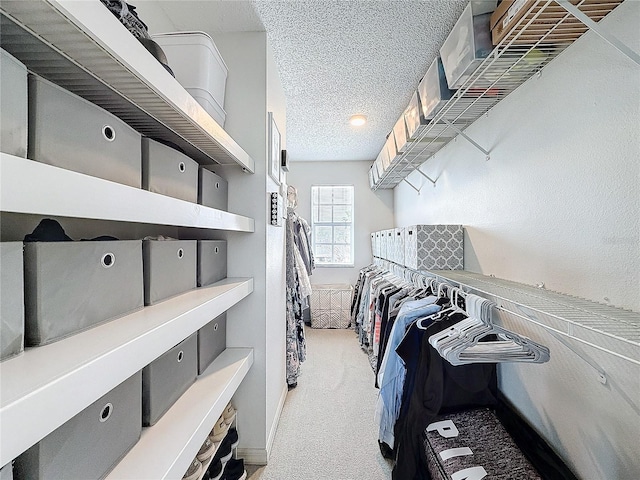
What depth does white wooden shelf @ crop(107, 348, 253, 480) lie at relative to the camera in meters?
0.84

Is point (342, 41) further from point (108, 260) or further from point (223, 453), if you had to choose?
point (223, 453)

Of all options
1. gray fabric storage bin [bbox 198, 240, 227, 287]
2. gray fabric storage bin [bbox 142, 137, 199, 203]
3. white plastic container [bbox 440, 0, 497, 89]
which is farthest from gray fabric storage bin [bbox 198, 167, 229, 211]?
white plastic container [bbox 440, 0, 497, 89]

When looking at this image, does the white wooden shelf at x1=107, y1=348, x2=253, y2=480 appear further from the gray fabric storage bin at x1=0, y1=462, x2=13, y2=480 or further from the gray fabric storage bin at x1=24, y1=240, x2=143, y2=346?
the gray fabric storage bin at x1=24, y1=240, x2=143, y2=346

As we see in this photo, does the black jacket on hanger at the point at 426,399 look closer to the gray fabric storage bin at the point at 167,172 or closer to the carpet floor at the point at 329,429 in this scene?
the carpet floor at the point at 329,429

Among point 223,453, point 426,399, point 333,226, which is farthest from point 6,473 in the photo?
point 333,226

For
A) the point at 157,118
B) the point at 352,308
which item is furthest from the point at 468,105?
the point at 352,308

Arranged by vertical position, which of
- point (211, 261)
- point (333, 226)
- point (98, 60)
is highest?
point (98, 60)

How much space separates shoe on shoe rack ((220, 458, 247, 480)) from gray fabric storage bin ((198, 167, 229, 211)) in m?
1.26

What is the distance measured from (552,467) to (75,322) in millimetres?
1708

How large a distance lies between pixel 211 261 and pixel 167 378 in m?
0.61

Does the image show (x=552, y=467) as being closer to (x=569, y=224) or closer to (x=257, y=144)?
(x=569, y=224)

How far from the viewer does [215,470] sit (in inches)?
55.9

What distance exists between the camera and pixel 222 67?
1.69 m

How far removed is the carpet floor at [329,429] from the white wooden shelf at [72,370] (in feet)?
4.27
